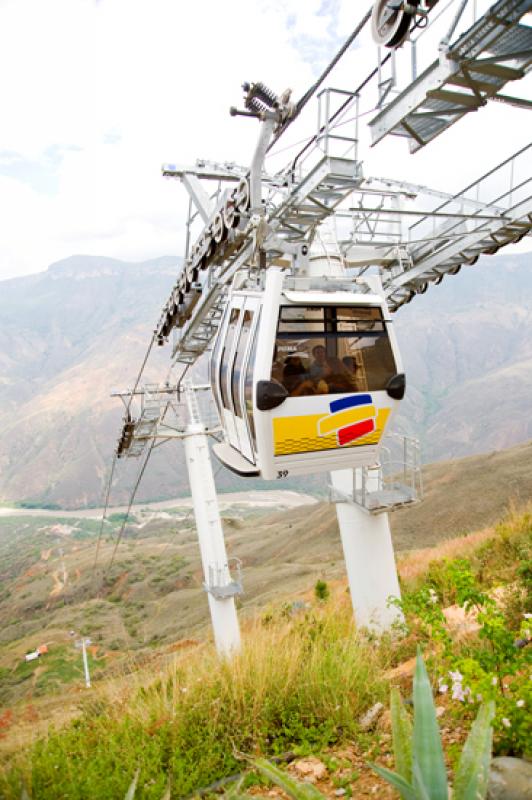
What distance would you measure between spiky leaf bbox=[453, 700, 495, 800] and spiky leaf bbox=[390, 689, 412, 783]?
30 centimetres

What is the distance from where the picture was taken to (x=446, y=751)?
9.08 feet

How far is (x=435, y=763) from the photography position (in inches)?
78.7

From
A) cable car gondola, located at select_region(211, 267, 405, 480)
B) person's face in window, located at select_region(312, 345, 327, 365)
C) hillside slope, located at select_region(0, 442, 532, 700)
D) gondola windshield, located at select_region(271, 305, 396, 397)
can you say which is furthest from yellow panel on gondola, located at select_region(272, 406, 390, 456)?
hillside slope, located at select_region(0, 442, 532, 700)

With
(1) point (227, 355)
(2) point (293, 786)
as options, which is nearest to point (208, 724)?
(2) point (293, 786)

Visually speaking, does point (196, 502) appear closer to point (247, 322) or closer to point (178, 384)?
point (178, 384)

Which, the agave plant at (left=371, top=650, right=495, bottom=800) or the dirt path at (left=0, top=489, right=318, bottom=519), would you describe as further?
the dirt path at (left=0, top=489, right=318, bottom=519)

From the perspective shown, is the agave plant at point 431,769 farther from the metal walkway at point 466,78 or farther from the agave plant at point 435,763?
the metal walkway at point 466,78

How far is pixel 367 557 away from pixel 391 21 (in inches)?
271

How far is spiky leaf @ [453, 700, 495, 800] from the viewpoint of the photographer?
1.91m

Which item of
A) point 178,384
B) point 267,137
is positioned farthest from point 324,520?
point 267,137

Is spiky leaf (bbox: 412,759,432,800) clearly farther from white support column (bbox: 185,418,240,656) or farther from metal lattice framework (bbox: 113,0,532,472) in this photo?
white support column (bbox: 185,418,240,656)

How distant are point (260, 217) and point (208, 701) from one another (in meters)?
4.19

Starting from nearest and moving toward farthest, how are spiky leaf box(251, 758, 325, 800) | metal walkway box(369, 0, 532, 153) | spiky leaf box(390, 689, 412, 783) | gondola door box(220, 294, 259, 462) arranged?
spiky leaf box(251, 758, 325, 800), spiky leaf box(390, 689, 412, 783), metal walkway box(369, 0, 532, 153), gondola door box(220, 294, 259, 462)

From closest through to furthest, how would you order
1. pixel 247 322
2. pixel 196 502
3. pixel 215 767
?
pixel 215 767 → pixel 247 322 → pixel 196 502
